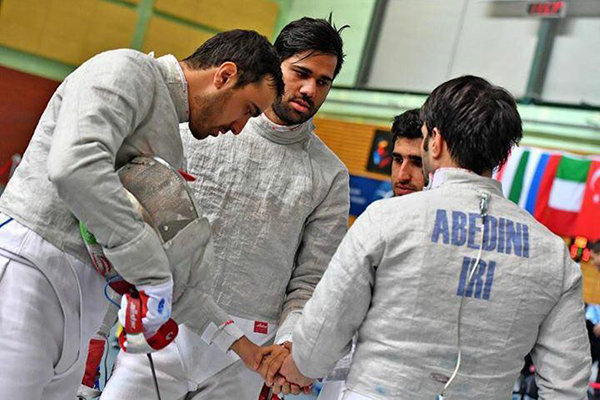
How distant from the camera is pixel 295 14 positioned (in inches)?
480

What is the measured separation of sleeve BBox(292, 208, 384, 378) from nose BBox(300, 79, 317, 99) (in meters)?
0.97

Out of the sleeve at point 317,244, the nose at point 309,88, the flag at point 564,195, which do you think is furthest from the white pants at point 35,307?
the flag at point 564,195

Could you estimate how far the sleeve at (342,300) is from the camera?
2.26 meters

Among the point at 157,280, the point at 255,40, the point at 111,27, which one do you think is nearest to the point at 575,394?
the point at 157,280

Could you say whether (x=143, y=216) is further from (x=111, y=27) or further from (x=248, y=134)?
(x=111, y=27)

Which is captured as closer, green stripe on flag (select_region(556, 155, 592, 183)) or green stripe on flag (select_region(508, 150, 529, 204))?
green stripe on flag (select_region(556, 155, 592, 183))

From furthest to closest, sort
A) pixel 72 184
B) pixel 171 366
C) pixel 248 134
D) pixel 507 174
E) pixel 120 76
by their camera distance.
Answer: pixel 507 174
pixel 248 134
pixel 171 366
pixel 120 76
pixel 72 184

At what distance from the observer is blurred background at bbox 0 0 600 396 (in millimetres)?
9320

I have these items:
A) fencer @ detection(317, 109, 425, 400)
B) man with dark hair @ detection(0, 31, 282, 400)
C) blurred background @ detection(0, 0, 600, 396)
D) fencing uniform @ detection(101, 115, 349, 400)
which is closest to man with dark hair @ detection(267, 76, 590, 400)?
man with dark hair @ detection(0, 31, 282, 400)

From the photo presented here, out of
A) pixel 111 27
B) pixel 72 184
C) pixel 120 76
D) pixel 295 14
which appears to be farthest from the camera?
pixel 295 14

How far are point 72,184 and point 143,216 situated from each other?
9.5 inches

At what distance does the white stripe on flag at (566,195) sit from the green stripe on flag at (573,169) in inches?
1.8

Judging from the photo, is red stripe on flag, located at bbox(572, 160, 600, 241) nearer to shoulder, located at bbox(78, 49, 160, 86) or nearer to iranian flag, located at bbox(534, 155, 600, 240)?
iranian flag, located at bbox(534, 155, 600, 240)

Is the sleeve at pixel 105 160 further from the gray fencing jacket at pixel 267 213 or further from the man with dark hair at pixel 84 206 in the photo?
the gray fencing jacket at pixel 267 213
